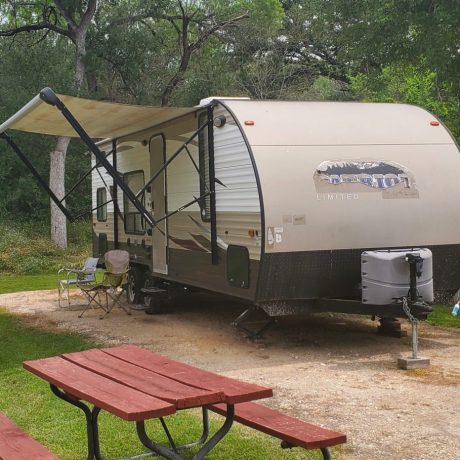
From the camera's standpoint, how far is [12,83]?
20.4 metres

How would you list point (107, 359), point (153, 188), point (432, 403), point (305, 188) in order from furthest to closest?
point (153, 188)
point (305, 188)
point (432, 403)
point (107, 359)

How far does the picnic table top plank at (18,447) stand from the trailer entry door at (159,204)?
18.8 ft

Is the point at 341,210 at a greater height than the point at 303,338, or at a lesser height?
greater

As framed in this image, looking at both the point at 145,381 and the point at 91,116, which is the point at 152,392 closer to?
the point at 145,381

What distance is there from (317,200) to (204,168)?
1641 millimetres

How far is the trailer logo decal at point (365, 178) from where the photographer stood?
7195 mm

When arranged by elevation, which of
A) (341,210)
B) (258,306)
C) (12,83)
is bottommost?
(258,306)

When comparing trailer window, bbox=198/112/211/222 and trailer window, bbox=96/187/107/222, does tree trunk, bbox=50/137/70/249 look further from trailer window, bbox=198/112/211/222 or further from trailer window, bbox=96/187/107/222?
trailer window, bbox=198/112/211/222

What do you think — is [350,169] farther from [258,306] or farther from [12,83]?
[12,83]

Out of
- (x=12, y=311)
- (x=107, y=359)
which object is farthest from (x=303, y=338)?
(x=12, y=311)

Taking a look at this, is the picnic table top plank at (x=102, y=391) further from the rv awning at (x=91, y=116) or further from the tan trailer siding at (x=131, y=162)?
the tan trailer siding at (x=131, y=162)

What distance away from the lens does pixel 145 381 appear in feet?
11.8

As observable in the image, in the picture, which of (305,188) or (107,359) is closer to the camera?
(107,359)

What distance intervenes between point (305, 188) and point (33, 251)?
12.4 m
